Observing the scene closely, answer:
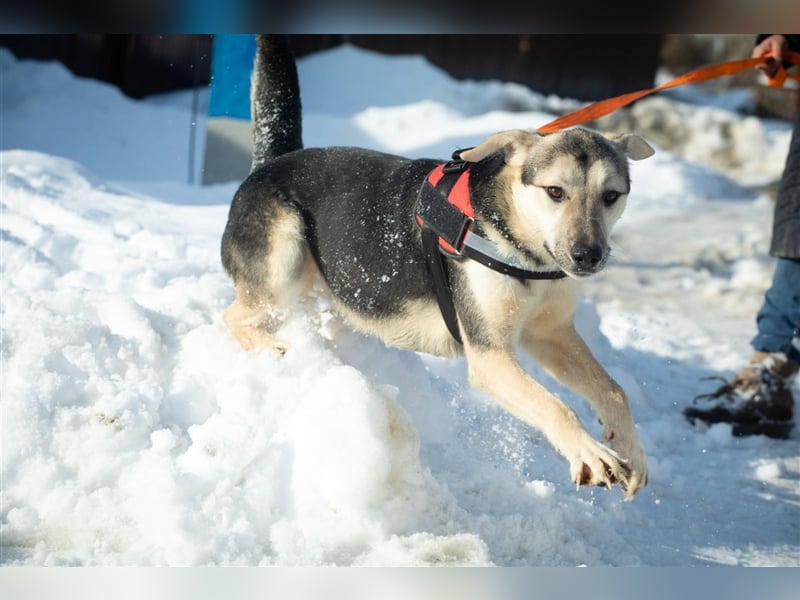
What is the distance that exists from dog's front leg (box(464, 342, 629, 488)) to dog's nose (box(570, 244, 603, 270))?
0.45 m

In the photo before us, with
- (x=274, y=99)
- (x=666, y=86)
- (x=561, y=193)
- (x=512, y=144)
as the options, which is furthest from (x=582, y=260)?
(x=274, y=99)

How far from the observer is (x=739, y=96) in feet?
40.4

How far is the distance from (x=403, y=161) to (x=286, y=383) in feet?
3.19

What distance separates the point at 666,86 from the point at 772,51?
0.88 m

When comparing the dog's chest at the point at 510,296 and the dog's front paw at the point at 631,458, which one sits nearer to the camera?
the dog's front paw at the point at 631,458

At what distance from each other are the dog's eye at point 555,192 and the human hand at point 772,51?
1.84 meters

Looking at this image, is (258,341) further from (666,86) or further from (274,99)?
(666,86)

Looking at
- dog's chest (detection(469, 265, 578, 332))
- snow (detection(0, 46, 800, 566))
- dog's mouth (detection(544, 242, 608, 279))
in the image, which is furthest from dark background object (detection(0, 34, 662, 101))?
dog's mouth (detection(544, 242, 608, 279))

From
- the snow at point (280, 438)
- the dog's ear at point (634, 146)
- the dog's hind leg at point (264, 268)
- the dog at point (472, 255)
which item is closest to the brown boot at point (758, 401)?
the snow at point (280, 438)

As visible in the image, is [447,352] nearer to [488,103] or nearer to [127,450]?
[127,450]

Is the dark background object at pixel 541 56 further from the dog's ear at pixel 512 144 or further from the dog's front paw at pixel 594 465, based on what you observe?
the dog's front paw at pixel 594 465

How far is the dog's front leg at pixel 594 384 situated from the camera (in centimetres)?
310

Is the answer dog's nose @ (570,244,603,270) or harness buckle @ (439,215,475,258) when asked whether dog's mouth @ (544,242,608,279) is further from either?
harness buckle @ (439,215,475,258)

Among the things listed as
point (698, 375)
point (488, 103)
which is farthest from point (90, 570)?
point (488, 103)
